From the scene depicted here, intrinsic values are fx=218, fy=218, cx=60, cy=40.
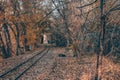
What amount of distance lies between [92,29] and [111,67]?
23.0 feet

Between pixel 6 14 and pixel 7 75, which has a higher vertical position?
pixel 6 14

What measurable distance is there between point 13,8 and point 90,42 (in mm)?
11086

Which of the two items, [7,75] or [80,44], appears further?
[80,44]

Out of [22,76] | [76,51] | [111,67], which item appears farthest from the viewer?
[76,51]

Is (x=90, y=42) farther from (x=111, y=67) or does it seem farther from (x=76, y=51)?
(x=111, y=67)

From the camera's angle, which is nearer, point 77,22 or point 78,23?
point 78,23

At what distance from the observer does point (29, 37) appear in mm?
39719

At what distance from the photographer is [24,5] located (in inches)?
1309

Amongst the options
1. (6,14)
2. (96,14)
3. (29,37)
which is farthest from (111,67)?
(29,37)

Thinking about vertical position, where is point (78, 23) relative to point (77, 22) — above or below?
below

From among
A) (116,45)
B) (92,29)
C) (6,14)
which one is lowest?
(116,45)

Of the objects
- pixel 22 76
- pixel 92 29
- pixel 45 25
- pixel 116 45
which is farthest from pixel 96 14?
pixel 45 25

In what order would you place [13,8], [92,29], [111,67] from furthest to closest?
[13,8] → [92,29] → [111,67]

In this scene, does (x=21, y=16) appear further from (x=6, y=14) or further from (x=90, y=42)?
(x=90, y=42)
